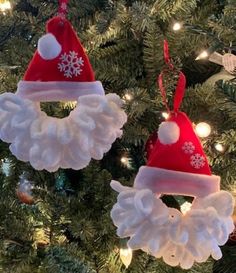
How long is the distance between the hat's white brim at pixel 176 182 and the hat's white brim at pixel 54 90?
0.41 feet

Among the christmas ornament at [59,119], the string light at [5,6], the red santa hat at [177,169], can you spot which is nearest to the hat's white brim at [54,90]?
the christmas ornament at [59,119]

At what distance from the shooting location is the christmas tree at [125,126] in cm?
82

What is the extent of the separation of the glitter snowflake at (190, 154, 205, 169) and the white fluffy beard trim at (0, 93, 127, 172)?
114 mm

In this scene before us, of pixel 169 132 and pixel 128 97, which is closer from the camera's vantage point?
pixel 169 132

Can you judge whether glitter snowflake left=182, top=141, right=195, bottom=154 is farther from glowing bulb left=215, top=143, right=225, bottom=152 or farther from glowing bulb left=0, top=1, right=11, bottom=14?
glowing bulb left=0, top=1, right=11, bottom=14

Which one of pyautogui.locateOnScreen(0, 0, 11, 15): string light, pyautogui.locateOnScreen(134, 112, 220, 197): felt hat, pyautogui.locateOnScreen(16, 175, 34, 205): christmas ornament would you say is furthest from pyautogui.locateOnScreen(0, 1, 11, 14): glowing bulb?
pyautogui.locateOnScreen(134, 112, 220, 197): felt hat

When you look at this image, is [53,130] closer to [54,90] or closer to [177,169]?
[54,90]

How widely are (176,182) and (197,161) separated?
0.13 feet

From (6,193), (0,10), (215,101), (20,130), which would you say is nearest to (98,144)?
(20,130)

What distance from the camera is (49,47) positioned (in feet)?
2.05

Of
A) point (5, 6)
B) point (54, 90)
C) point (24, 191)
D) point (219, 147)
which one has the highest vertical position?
point (54, 90)

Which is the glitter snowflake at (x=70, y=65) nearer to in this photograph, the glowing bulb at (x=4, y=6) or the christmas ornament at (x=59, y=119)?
the christmas ornament at (x=59, y=119)

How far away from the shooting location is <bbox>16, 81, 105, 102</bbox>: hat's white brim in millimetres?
626

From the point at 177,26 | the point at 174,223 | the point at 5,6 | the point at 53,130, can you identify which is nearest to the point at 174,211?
the point at 174,223
